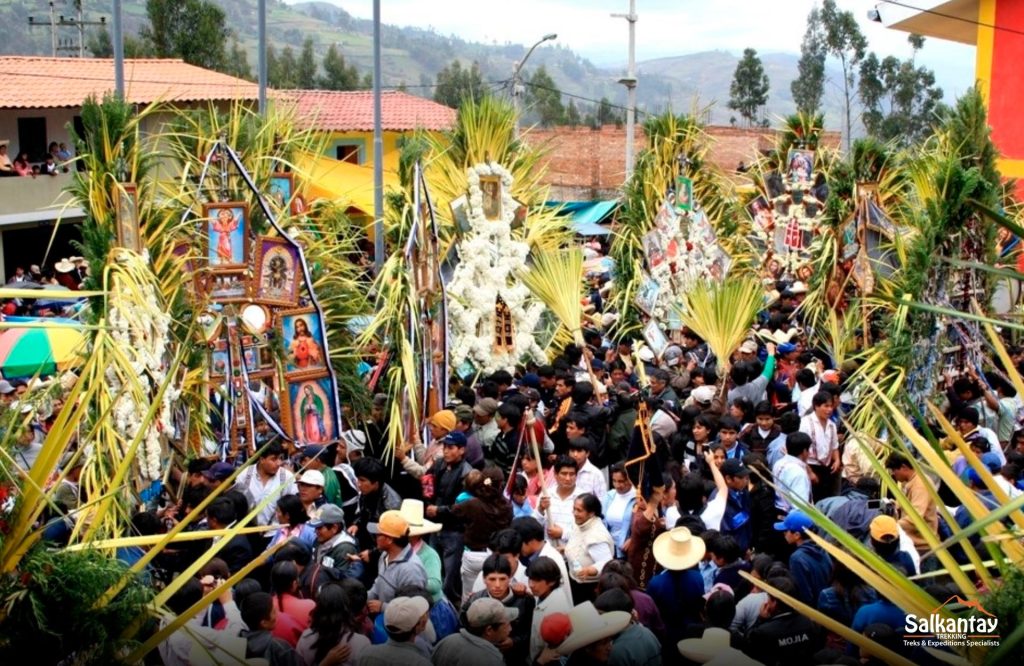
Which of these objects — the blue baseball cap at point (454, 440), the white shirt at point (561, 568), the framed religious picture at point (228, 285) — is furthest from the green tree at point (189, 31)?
the white shirt at point (561, 568)

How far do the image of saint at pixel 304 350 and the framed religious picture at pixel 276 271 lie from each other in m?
0.20

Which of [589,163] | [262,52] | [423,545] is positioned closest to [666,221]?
[262,52]

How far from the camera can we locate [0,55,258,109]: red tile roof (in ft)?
71.2

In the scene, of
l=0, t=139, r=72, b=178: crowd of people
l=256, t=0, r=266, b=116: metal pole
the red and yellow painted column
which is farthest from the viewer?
l=0, t=139, r=72, b=178: crowd of people

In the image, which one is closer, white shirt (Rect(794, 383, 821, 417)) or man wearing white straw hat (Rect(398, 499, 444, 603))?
man wearing white straw hat (Rect(398, 499, 444, 603))

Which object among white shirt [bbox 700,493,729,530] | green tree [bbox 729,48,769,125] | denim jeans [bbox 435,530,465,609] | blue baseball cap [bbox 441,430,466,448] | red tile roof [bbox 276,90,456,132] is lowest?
denim jeans [bbox 435,530,465,609]

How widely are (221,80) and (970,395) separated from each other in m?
20.0

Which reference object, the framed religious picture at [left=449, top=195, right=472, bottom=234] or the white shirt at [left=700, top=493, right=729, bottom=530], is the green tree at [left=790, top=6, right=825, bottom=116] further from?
the white shirt at [left=700, top=493, right=729, bottom=530]

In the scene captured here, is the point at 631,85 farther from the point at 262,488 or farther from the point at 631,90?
the point at 262,488

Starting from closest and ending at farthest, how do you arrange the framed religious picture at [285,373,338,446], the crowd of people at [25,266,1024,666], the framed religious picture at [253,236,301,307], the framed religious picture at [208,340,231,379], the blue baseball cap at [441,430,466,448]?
the crowd of people at [25,266,1024,666] → the blue baseball cap at [441,430,466,448] → the framed religious picture at [208,340,231,379] → the framed religious picture at [253,236,301,307] → the framed religious picture at [285,373,338,446]

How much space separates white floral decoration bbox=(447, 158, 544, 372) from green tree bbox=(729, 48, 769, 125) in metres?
34.2

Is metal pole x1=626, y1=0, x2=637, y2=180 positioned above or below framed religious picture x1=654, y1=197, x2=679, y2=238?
above

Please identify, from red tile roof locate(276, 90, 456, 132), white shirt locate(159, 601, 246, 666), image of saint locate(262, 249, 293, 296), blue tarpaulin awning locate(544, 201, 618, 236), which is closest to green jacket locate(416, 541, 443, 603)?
white shirt locate(159, 601, 246, 666)

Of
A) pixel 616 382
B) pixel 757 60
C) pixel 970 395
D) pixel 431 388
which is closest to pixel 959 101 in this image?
pixel 970 395
